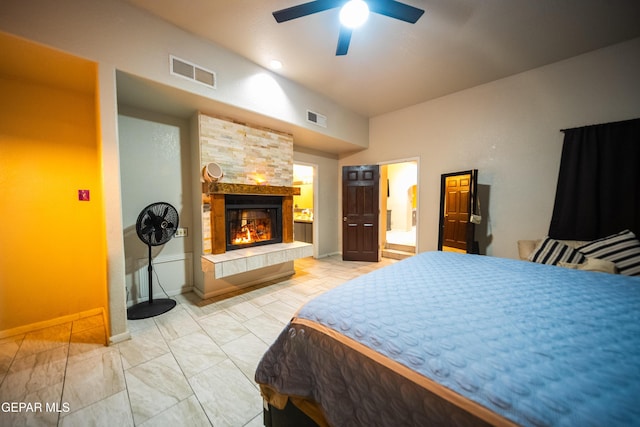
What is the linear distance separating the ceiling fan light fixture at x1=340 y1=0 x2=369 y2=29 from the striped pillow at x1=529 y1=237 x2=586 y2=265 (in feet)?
10.3

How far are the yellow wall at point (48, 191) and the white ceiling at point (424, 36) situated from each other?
1203mm

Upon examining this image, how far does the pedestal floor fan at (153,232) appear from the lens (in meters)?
2.35

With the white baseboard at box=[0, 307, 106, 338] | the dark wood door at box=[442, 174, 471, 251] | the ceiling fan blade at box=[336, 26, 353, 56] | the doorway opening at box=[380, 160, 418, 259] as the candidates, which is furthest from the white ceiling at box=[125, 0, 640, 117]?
the doorway opening at box=[380, 160, 418, 259]

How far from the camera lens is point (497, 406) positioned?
0.54 metres

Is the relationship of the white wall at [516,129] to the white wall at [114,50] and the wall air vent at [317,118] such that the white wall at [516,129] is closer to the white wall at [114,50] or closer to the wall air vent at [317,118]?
the wall air vent at [317,118]

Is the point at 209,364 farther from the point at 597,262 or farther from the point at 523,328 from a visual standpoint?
the point at 597,262

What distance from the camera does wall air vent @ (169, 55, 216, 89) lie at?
7.13 ft

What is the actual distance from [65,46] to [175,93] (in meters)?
0.75

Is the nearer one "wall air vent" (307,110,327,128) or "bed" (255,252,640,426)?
"bed" (255,252,640,426)

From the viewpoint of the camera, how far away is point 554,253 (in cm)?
248

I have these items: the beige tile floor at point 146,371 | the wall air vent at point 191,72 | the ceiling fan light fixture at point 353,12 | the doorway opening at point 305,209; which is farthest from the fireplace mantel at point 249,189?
the ceiling fan light fixture at point 353,12

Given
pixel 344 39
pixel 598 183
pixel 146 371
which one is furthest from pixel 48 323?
pixel 598 183

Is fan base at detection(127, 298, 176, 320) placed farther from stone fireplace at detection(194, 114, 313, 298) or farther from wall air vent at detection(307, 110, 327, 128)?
wall air vent at detection(307, 110, 327, 128)

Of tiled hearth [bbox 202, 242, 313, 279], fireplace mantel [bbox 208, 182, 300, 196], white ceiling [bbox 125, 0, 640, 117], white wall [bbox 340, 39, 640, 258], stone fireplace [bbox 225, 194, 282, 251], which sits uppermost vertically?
white ceiling [bbox 125, 0, 640, 117]
